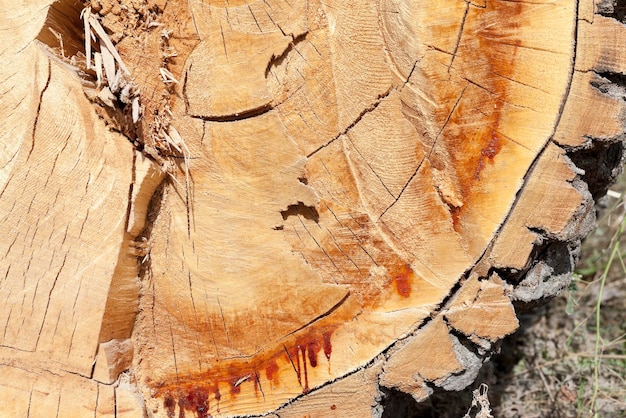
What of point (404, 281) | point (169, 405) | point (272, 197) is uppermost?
point (272, 197)

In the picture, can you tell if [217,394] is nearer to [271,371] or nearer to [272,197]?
[271,371]

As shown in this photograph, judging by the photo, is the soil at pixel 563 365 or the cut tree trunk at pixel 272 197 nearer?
the cut tree trunk at pixel 272 197

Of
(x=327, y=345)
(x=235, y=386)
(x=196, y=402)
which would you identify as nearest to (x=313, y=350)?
(x=327, y=345)

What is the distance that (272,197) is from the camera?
55.5 inches

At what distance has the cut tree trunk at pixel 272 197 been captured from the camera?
1323 mm

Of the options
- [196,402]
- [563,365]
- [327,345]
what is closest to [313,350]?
[327,345]

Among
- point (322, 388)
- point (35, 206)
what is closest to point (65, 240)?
point (35, 206)

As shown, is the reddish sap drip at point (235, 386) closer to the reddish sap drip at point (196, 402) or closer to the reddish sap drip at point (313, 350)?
the reddish sap drip at point (196, 402)

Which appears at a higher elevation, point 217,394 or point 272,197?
point 272,197

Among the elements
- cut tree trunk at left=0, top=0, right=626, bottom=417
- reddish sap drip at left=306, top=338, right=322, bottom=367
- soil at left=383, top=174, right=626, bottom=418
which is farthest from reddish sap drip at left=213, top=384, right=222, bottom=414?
soil at left=383, top=174, right=626, bottom=418

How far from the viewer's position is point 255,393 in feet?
4.68

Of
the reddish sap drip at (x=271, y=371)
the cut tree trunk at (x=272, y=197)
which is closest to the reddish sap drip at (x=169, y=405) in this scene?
the cut tree trunk at (x=272, y=197)

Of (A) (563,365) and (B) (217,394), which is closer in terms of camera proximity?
(B) (217,394)

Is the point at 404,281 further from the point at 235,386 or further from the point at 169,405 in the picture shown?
the point at 169,405
